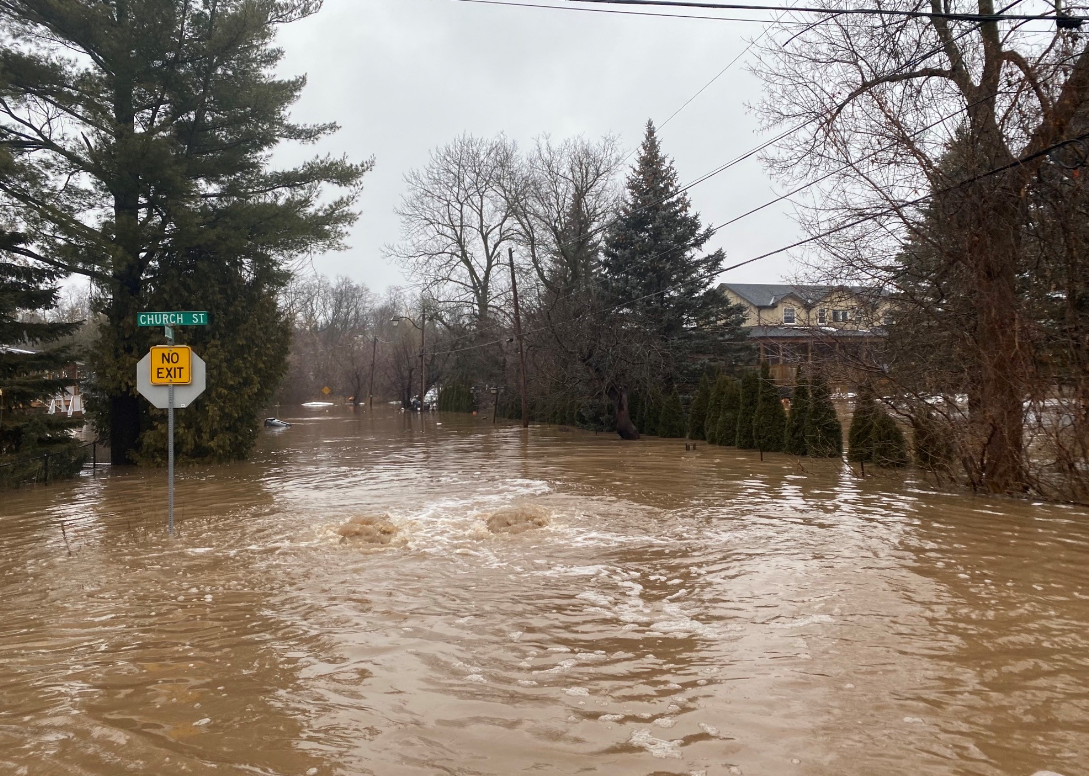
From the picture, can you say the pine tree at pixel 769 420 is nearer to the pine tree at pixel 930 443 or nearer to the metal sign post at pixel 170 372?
the pine tree at pixel 930 443

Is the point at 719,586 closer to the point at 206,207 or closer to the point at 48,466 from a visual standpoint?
the point at 48,466

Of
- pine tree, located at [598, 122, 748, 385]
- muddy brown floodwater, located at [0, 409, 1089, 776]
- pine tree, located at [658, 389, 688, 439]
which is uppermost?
pine tree, located at [598, 122, 748, 385]

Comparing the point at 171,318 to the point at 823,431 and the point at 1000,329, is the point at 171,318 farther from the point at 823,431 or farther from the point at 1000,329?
the point at 823,431

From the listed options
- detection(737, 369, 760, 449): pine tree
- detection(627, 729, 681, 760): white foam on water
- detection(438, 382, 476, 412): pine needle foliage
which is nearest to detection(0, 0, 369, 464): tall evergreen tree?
detection(737, 369, 760, 449): pine tree

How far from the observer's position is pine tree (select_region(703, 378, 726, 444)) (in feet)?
89.6

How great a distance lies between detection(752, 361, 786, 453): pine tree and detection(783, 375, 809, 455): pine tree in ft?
1.62

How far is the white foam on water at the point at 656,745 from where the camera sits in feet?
13.6

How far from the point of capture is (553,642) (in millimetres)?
6020

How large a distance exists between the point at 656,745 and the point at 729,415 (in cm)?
2294

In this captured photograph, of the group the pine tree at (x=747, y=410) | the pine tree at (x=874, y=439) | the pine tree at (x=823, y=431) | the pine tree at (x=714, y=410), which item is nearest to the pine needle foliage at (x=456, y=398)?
the pine tree at (x=714, y=410)

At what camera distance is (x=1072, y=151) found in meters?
12.0

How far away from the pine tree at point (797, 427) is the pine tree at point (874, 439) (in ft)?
10.2

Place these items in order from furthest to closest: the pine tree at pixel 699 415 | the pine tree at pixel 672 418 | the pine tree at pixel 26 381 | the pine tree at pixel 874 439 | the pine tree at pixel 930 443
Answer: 1. the pine tree at pixel 672 418
2. the pine tree at pixel 699 415
3. the pine tree at pixel 26 381
4. the pine tree at pixel 874 439
5. the pine tree at pixel 930 443

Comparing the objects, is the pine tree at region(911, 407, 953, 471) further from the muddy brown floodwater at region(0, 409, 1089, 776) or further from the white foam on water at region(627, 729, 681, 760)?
the white foam on water at region(627, 729, 681, 760)
